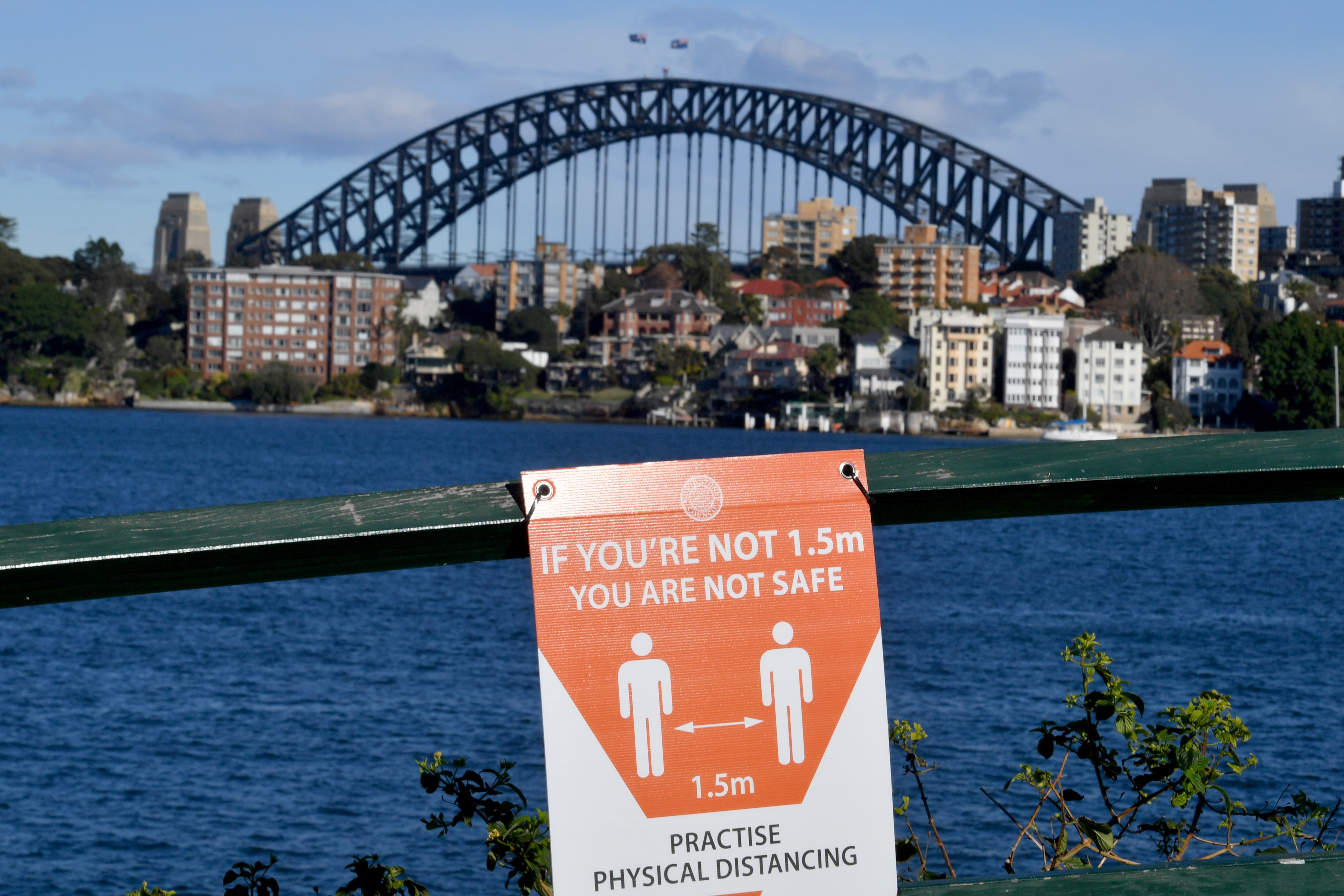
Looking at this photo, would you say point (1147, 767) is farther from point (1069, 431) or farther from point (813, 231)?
point (813, 231)

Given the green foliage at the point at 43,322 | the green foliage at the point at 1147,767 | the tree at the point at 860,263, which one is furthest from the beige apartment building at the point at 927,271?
the green foliage at the point at 1147,767

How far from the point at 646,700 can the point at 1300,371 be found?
279ft

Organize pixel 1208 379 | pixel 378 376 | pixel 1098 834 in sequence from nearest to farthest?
pixel 1098 834 → pixel 1208 379 → pixel 378 376

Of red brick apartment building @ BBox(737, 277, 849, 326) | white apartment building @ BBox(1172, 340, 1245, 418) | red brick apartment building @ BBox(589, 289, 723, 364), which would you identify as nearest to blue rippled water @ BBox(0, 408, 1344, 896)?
white apartment building @ BBox(1172, 340, 1245, 418)

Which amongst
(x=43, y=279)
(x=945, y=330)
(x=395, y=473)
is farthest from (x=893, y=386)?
(x=43, y=279)

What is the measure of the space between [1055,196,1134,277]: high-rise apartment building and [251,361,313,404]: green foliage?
63.8 m

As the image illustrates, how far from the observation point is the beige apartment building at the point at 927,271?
114m

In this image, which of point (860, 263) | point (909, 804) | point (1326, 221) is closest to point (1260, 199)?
point (1326, 221)

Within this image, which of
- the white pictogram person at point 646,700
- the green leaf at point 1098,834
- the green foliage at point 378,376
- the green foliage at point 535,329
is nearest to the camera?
the white pictogram person at point 646,700

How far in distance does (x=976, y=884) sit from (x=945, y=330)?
309 feet

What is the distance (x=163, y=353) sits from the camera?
11494 centimetres

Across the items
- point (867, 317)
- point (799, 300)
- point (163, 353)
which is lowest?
point (163, 353)

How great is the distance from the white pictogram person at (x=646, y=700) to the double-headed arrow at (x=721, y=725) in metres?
0.02

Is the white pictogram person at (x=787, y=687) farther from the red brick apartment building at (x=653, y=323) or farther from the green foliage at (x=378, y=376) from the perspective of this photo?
the green foliage at (x=378, y=376)
